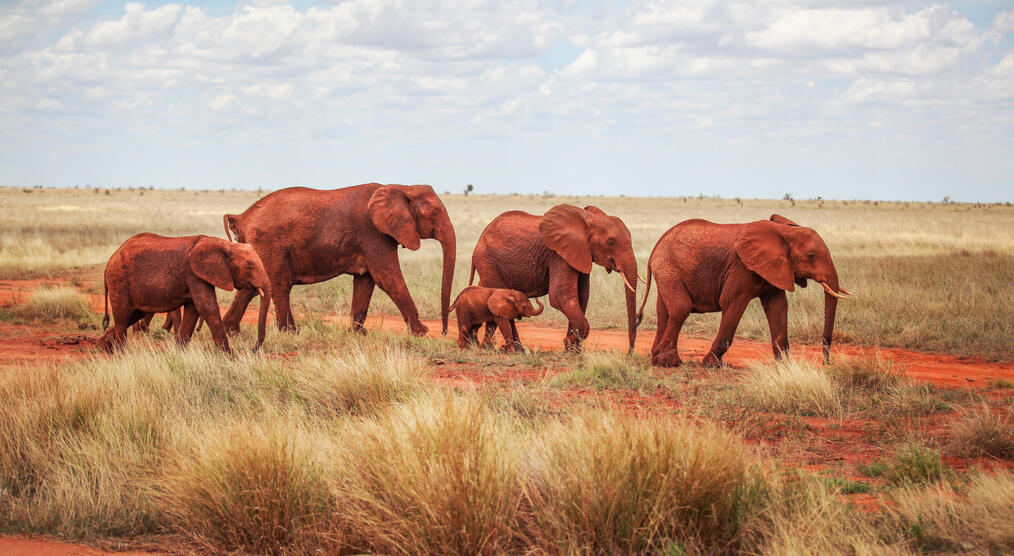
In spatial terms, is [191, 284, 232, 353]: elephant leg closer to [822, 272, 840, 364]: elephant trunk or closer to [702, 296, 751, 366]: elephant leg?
[702, 296, 751, 366]: elephant leg

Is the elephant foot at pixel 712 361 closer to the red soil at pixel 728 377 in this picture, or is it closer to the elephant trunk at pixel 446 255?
the red soil at pixel 728 377

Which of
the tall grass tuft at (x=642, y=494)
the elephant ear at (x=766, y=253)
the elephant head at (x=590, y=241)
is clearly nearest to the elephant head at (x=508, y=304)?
the elephant head at (x=590, y=241)

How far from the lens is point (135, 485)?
20.9 ft

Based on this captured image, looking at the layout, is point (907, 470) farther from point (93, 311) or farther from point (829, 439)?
point (93, 311)

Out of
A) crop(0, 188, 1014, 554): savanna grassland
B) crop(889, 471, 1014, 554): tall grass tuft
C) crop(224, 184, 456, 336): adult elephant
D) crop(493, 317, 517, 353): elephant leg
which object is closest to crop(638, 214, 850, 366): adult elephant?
crop(0, 188, 1014, 554): savanna grassland

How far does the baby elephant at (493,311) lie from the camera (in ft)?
39.0

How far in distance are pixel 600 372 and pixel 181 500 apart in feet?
16.6

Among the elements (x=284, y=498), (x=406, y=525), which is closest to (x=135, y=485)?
(x=284, y=498)

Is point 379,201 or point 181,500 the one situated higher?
point 379,201

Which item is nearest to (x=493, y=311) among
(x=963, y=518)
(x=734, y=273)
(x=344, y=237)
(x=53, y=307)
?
(x=344, y=237)

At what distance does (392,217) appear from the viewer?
1270 cm

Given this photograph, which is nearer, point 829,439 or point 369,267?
point 829,439

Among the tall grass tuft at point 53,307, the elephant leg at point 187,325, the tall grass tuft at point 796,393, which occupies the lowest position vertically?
the tall grass tuft at point 53,307

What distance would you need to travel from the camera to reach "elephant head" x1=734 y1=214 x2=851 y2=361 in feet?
33.3
